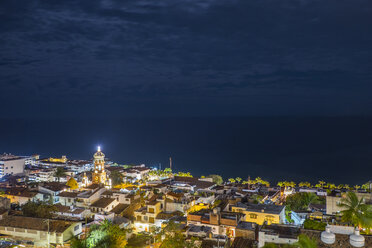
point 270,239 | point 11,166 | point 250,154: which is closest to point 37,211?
point 270,239

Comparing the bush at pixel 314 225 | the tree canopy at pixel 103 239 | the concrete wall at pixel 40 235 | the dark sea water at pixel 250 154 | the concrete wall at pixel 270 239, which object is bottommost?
the dark sea water at pixel 250 154

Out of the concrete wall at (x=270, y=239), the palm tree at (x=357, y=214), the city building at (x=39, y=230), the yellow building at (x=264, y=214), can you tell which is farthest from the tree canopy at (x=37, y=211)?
the palm tree at (x=357, y=214)

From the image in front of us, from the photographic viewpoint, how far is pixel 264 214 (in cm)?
2333

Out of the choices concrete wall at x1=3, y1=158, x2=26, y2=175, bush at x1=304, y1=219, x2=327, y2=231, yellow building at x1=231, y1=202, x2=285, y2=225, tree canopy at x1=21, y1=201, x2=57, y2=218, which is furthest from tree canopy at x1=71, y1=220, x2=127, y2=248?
concrete wall at x1=3, y1=158, x2=26, y2=175

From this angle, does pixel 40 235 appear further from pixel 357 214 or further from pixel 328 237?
pixel 357 214

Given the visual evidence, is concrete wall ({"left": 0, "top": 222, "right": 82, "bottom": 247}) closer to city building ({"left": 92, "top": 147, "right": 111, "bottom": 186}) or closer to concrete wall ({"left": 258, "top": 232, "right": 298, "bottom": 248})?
concrete wall ({"left": 258, "top": 232, "right": 298, "bottom": 248})

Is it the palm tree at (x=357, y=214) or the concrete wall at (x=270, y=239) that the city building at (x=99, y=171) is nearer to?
the concrete wall at (x=270, y=239)

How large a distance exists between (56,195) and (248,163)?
64735 mm

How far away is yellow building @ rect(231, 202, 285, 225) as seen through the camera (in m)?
22.9

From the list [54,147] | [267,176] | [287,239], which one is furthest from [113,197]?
[54,147]

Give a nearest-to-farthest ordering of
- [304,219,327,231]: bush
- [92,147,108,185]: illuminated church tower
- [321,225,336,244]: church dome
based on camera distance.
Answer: [321,225,336,244]: church dome → [304,219,327,231]: bush → [92,147,108,185]: illuminated church tower

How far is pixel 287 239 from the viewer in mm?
14664

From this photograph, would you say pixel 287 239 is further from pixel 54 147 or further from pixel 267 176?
pixel 54 147

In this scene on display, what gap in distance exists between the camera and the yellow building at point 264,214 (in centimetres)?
2285
